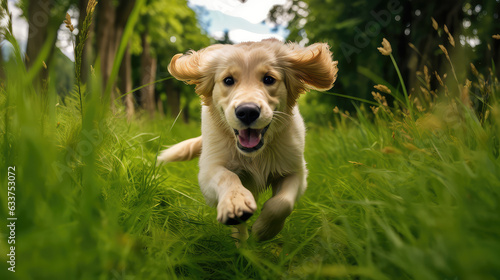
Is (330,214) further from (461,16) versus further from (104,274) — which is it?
(461,16)

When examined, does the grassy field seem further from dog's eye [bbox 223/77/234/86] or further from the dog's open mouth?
dog's eye [bbox 223/77/234/86]

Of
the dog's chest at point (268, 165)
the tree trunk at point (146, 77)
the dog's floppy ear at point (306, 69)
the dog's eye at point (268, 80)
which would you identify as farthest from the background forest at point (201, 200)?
the tree trunk at point (146, 77)

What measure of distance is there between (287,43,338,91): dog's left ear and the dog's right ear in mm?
601

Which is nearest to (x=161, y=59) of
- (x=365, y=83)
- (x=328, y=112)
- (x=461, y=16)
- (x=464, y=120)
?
(x=328, y=112)

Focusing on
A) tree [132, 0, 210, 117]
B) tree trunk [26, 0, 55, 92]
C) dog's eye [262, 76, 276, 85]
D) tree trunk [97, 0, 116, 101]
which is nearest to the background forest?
dog's eye [262, 76, 276, 85]

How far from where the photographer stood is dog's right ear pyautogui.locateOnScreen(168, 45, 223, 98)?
8.40 ft

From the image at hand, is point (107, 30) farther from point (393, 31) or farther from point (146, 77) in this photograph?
point (393, 31)

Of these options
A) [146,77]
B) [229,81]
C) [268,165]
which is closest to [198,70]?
[229,81]

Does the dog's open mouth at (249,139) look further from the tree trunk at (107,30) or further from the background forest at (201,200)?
the tree trunk at (107,30)

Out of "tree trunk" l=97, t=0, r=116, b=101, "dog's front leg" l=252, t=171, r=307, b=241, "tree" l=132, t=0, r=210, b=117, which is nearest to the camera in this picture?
"dog's front leg" l=252, t=171, r=307, b=241

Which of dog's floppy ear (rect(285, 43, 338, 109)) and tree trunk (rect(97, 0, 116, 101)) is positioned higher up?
tree trunk (rect(97, 0, 116, 101))

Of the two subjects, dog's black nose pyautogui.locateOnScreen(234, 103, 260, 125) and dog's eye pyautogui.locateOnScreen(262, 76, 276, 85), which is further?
dog's eye pyautogui.locateOnScreen(262, 76, 276, 85)

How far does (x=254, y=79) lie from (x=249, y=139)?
42cm

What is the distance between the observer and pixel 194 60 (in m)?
2.69
